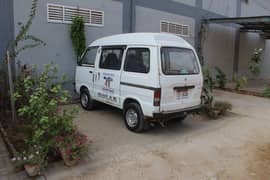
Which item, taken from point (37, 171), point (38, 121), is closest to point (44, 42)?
point (38, 121)

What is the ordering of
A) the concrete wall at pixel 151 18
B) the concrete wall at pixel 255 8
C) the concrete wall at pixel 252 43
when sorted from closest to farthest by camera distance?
the concrete wall at pixel 151 18, the concrete wall at pixel 252 43, the concrete wall at pixel 255 8

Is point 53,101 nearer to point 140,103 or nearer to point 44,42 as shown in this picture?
point 140,103

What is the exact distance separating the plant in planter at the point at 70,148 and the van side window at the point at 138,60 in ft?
6.23

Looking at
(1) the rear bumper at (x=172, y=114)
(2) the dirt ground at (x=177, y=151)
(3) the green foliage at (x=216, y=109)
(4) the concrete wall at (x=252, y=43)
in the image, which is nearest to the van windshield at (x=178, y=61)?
(1) the rear bumper at (x=172, y=114)

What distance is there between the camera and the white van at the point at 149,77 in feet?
13.8

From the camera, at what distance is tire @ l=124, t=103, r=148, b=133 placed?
4.52 meters

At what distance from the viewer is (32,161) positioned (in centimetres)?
295

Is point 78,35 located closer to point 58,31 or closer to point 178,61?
point 58,31

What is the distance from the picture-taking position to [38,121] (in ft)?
10.9

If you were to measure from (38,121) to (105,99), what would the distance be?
7.53 ft

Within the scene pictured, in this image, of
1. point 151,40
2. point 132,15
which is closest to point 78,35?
point 132,15

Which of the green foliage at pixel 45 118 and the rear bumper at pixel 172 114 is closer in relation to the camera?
the green foliage at pixel 45 118

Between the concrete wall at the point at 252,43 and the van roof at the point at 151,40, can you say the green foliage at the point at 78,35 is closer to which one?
the van roof at the point at 151,40

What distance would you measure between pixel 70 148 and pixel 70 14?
526 cm
